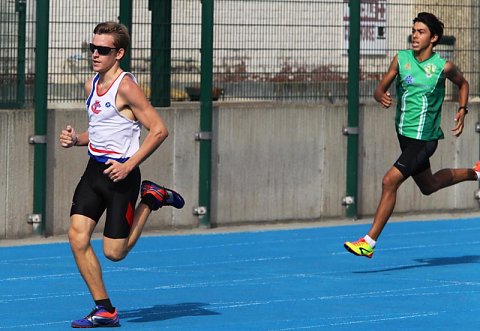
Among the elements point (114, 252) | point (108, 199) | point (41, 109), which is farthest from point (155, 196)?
point (41, 109)

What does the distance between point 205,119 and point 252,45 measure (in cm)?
114

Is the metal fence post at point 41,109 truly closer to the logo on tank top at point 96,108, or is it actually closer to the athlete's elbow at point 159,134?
the logo on tank top at point 96,108

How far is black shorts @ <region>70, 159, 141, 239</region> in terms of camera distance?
9.59m

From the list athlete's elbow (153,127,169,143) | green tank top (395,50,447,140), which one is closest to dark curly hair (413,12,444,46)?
green tank top (395,50,447,140)

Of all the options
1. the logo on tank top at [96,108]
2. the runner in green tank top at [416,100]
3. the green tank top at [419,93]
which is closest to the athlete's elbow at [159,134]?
the logo on tank top at [96,108]

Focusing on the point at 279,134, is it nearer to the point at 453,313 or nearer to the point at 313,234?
the point at 313,234

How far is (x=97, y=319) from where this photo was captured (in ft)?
31.4

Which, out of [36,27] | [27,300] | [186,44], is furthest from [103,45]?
[186,44]

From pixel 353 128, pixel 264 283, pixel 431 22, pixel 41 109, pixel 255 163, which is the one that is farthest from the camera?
pixel 353 128

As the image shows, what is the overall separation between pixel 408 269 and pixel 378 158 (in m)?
4.70

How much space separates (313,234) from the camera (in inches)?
624

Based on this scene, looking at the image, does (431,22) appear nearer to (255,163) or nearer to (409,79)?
(409,79)

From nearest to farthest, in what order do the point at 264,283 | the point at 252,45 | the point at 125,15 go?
the point at 264,283 → the point at 125,15 → the point at 252,45

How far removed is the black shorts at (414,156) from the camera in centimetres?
1279
